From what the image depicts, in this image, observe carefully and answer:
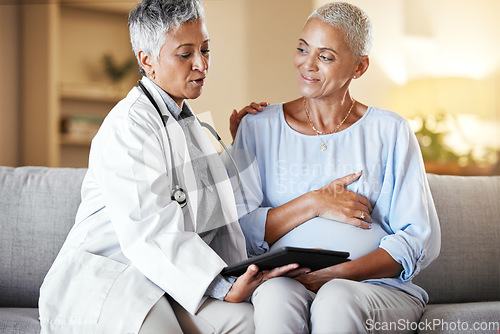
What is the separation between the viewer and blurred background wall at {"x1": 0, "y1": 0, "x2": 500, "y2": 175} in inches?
142

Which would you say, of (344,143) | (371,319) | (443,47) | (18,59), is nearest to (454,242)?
(344,143)

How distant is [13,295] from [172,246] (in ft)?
2.56

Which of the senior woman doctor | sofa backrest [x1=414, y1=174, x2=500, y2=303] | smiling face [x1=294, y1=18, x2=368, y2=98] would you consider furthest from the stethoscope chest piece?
sofa backrest [x1=414, y1=174, x2=500, y2=303]

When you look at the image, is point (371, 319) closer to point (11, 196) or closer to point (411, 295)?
point (411, 295)

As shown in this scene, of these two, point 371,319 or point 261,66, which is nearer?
point 371,319

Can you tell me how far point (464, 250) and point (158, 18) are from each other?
4.00 ft

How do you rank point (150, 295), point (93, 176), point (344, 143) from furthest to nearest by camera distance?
point (344, 143) → point (93, 176) → point (150, 295)

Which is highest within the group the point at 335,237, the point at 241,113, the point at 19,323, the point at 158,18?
the point at 158,18

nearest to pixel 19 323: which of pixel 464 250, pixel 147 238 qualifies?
pixel 147 238

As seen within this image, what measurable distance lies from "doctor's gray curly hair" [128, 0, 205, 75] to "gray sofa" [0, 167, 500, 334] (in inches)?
24.5

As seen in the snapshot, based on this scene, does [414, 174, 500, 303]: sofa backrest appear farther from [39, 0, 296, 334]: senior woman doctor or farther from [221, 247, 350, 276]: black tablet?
[39, 0, 296, 334]: senior woman doctor

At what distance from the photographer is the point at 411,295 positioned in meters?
1.42

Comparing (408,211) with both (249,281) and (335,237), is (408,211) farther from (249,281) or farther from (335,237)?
(249,281)

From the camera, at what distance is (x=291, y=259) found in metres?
1.16
